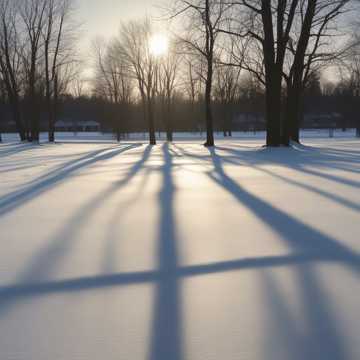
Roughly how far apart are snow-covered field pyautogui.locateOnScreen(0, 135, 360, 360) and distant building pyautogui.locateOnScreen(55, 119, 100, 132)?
271ft

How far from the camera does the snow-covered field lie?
1699mm

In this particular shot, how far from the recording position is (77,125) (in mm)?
84438

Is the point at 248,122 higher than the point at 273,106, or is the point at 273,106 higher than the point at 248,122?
the point at 248,122

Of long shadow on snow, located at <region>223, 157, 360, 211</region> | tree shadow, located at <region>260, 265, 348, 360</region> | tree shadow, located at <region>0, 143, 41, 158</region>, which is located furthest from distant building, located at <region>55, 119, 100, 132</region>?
tree shadow, located at <region>260, 265, 348, 360</region>

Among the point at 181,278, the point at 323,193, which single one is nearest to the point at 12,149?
the point at 323,193

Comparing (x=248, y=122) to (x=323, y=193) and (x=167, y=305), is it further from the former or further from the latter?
(x=167, y=305)

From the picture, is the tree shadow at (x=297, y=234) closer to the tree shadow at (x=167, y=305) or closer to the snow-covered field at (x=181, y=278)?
the snow-covered field at (x=181, y=278)

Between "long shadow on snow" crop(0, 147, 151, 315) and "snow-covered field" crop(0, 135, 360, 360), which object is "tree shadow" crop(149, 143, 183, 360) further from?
"long shadow on snow" crop(0, 147, 151, 315)

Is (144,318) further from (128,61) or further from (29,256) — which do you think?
(128,61)

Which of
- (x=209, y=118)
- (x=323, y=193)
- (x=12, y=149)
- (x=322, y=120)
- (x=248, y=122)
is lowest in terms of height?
(x=323, y=193)

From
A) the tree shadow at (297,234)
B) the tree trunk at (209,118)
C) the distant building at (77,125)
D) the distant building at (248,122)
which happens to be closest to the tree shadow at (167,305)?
the tree shadow at (297,234)

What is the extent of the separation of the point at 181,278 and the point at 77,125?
285ft

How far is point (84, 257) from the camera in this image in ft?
9.11

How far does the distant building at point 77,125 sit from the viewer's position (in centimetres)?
8406
